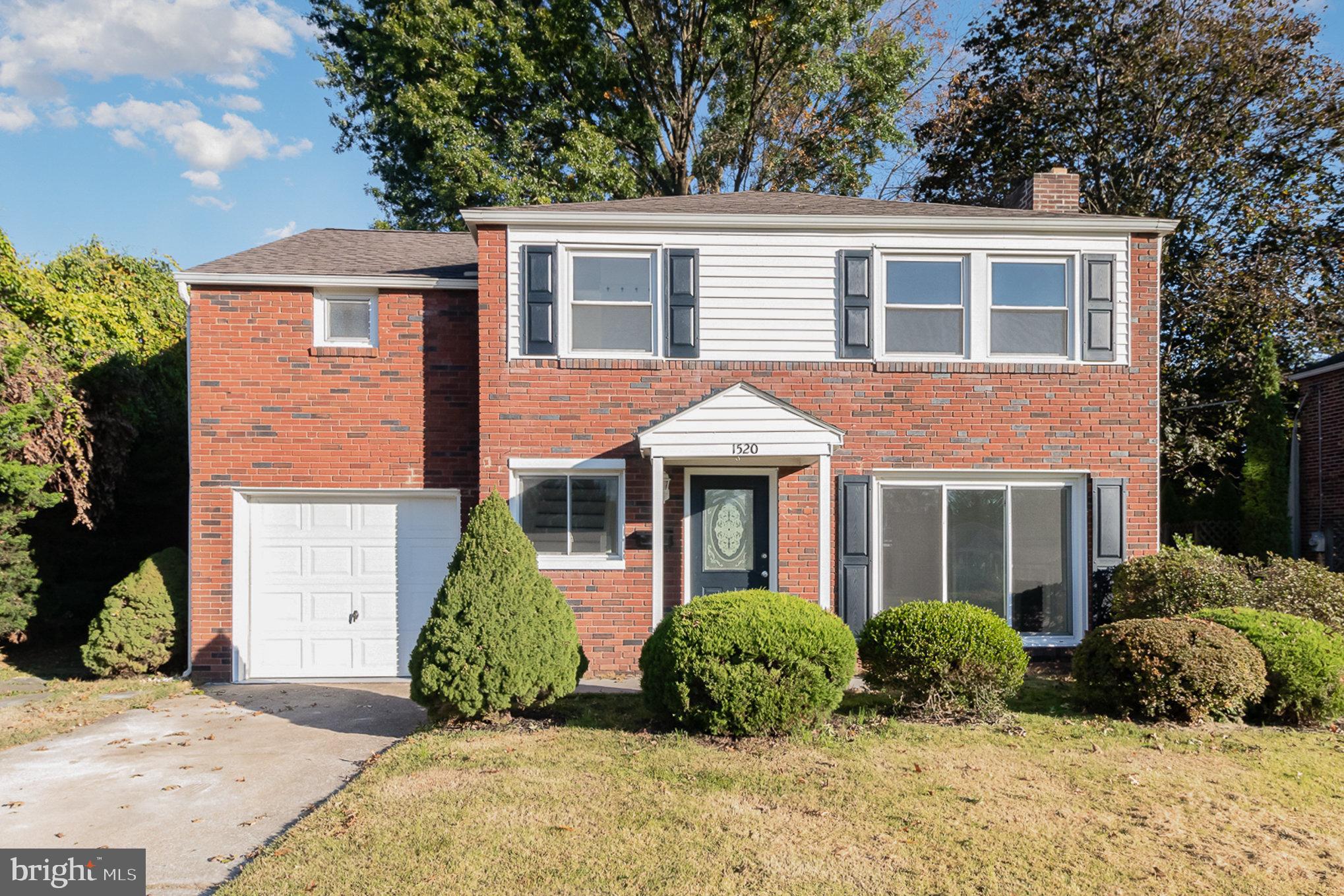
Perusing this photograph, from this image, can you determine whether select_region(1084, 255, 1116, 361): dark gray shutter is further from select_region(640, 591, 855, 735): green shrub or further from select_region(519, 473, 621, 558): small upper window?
select_region(519, 473, 621, 558): small upper window

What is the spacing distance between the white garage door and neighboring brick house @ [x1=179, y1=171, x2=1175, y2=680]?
0.03m

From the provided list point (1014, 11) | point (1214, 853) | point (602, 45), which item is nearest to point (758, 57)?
point (602, 45)

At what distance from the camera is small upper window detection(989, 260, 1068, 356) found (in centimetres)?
1009

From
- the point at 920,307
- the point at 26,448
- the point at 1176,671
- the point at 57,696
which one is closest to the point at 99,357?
the point at 26,448

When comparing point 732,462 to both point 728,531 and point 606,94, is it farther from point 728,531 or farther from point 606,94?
point 606,94

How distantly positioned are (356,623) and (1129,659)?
27.5ft

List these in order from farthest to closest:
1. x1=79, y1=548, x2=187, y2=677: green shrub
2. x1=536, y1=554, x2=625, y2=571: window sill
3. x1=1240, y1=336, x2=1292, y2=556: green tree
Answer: x1=1240, y1=336, x2=1292, y2=556: green tree < x1=79, y1=548, x2=187, y2=677: green shrub < x1=536, y1=554, x2=625, y2=571: window sill

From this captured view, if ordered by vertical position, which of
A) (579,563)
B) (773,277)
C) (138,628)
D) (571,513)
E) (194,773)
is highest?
(773,277)

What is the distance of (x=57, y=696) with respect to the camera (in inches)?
356

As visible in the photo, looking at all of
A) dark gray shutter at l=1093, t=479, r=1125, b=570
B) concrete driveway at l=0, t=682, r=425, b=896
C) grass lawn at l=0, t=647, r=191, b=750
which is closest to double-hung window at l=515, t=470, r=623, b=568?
concrete driveway at l=0, t=682, r=425, b=896

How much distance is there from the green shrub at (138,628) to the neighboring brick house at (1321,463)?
19419 mm

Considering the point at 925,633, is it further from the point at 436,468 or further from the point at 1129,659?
the point at 436,468

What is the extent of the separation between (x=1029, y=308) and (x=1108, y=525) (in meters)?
2.80

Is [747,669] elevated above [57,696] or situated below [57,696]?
above
